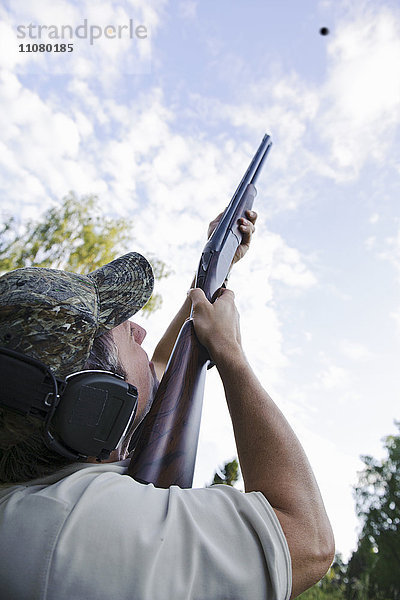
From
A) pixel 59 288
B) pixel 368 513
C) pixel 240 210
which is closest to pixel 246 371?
pixel 59 288

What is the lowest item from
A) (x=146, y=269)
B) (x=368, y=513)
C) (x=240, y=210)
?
(x=368, y=513)

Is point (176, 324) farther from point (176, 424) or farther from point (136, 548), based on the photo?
point (136, 548)

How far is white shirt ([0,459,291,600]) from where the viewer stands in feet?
3.33

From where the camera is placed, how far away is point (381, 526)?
29281mm

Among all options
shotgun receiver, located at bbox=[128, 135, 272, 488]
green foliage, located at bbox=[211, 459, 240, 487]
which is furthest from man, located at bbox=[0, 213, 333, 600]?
green foliage, located at bbox=[211, 459, 240, 487]

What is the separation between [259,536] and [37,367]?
0.79 meters

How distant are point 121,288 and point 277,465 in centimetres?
90

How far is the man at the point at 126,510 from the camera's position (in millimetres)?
1029

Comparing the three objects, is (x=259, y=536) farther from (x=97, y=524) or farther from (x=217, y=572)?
(x=97, y=524)

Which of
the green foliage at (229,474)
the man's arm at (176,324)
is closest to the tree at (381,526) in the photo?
the green foliage at (229,474)

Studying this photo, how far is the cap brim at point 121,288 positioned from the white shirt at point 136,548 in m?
0.67

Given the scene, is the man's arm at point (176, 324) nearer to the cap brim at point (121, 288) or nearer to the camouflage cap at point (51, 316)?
the cap brim at point (121, 288)

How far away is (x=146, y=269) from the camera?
1854 mm

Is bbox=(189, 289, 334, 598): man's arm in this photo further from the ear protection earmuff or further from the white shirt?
the ear protection earmuff
